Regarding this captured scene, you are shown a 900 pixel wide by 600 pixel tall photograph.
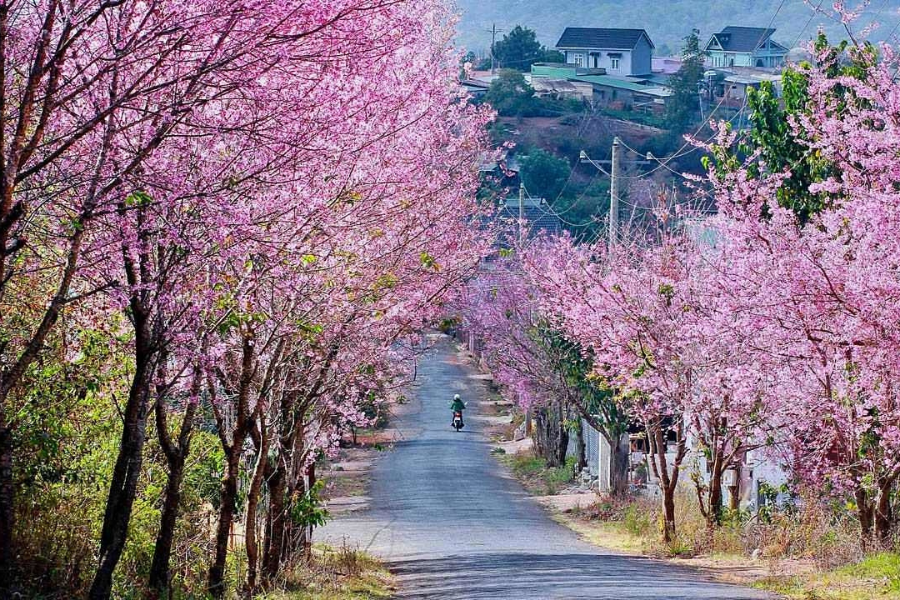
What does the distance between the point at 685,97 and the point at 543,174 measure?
54.9 feet

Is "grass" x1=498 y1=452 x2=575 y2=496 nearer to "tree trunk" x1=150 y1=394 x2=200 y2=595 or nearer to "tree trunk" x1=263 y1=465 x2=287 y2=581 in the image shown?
"tree trunk" x1=263 y1=465 x2=287 y2=581

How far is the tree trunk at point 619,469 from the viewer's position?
28.5 metres

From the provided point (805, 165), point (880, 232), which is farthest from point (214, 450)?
point (805, 165)

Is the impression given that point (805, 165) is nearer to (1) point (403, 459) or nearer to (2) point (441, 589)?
(2) point (441, 589)

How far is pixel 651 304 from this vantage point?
65.5 feet

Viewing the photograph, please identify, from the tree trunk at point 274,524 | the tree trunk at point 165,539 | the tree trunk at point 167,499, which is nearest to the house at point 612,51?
the tree trunk at point 274,524

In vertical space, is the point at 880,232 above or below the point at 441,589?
above

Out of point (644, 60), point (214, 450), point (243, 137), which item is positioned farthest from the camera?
point (644, 60)

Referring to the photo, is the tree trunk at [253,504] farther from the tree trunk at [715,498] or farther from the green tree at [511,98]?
the green tree at [511,98]

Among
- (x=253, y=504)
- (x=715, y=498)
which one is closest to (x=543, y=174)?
(x=715, y=498)

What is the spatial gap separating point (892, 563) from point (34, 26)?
35.3 ft

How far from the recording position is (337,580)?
50.1 ft

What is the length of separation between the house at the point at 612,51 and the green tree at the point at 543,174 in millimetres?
35646

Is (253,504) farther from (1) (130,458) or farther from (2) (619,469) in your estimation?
(2) (619,469)
